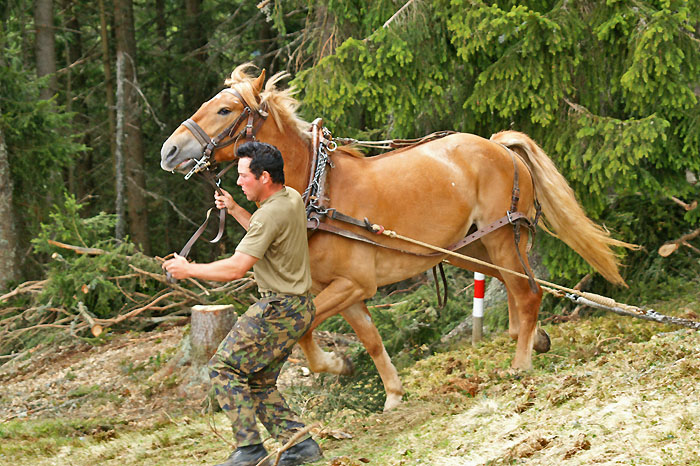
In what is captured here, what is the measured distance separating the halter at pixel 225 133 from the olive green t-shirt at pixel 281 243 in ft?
3.31

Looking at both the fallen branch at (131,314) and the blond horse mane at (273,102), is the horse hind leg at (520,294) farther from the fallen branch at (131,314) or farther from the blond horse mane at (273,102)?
the fallen branch at (131,314)

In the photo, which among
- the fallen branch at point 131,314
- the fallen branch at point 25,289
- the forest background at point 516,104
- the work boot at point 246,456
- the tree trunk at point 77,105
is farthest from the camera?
the tree trunk at point 77,105

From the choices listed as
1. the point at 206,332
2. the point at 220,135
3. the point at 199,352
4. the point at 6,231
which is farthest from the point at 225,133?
the point at 6,231

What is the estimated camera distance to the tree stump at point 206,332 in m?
7.28

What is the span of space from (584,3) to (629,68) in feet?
3.32

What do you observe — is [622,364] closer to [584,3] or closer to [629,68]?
[629,68]

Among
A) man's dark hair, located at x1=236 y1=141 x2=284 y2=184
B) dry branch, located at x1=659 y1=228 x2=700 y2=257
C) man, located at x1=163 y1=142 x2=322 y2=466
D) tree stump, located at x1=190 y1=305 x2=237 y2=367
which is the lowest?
tree stump, located at x1=190 y1=305 x2=237 y2=367

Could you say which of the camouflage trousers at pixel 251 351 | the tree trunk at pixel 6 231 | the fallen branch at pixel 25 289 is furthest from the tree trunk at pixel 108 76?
the camouflage trousers at pixel 251 351

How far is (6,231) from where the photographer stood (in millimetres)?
10398

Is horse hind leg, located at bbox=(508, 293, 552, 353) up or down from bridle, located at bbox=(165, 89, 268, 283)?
down

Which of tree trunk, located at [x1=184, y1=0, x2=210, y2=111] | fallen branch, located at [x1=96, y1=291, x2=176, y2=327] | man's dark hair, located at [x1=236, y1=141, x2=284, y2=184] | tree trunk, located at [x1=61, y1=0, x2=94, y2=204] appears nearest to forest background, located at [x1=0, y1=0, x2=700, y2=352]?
fallen branch, located at [x1=96, y1=291, x2=176, y2=327]

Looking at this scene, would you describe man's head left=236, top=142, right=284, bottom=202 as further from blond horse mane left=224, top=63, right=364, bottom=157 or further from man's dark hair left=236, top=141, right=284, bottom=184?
blond horse mane left=224, top=63, right=364, bottom=157

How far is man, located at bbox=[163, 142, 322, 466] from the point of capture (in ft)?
12.5

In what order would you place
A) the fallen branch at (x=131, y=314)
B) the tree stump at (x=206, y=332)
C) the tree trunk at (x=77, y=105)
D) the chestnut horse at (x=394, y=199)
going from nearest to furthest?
the chestnut horse at (x=394, y=199)
the tree stump at (x=206, y=332)
the fallen branch at (x=131, y=314)
the tree trunk at (x=77, y=105)
